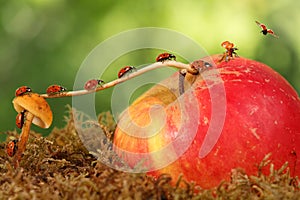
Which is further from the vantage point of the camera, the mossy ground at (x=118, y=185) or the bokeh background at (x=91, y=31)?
the bokeh background at (x=91, y=31)

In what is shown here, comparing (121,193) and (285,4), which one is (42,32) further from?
(121,193)

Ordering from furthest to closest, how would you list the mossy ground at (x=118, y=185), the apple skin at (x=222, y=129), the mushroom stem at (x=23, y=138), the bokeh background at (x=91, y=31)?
the bokeh background at (x=91, y=31)
the mushroom stem at (x=23, y=138)
the apple skin at (x=222, y=129)
the mossy ground at (x=118, y=185)

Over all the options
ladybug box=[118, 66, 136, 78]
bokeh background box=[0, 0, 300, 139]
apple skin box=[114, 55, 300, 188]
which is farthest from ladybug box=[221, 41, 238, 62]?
bokeh background box=[0, 0, 300, 139]

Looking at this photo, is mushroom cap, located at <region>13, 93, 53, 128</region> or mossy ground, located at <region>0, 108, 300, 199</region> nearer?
mossy ground, located at <region>0, 108, 300, 199</region>

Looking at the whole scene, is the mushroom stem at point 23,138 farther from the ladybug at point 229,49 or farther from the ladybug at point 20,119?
the ladybug at point 229,49

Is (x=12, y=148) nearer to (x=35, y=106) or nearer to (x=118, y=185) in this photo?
(x=35, y=106)

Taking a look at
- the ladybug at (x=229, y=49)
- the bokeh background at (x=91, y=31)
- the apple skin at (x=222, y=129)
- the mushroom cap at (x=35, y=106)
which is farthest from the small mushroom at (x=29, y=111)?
the bokeh background at (x=91, y=31)

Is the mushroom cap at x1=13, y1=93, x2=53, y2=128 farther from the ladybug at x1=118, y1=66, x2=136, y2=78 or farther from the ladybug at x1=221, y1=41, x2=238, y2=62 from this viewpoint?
the ladybug at x1=221, y1=41, x2=238, y2=62
